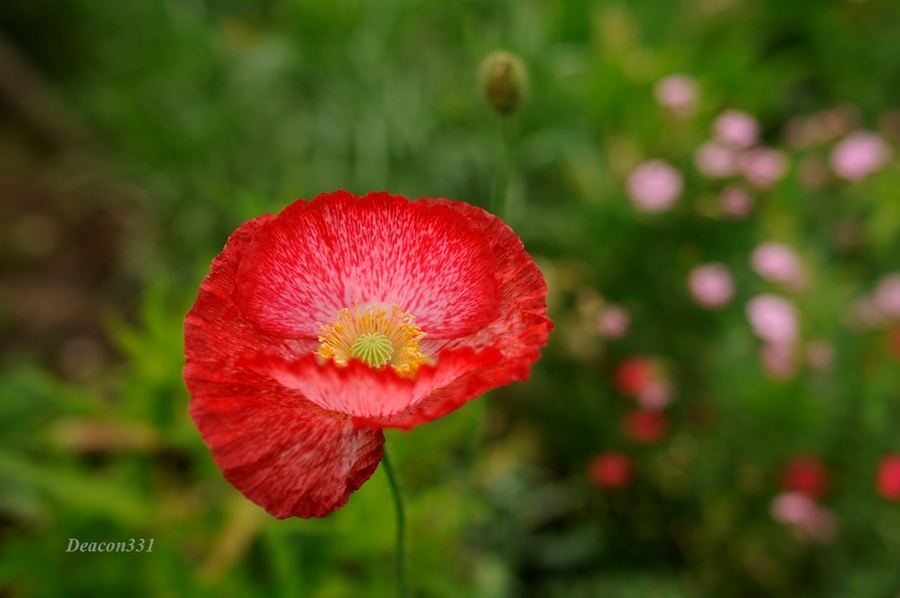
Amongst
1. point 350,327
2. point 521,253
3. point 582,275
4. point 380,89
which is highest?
point 521,253

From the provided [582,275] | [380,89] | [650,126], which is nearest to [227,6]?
[380,89]

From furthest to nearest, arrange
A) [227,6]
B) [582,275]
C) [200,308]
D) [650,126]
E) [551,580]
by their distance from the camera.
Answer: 1. [227,6]
2. [650,126]
3. [582,275]
4. [551,580]
5. [200,308]

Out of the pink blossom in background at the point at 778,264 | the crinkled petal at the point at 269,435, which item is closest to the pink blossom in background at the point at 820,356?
the pink blossom in background at the point at 778,264

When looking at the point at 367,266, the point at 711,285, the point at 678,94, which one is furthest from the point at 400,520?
the point at 678,94

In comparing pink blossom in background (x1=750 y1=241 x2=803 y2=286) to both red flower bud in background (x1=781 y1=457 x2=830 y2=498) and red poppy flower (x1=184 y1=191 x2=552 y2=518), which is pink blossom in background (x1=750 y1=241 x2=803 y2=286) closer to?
red flower bud in background (x1=781 y1=457 x2=830 y2=498)

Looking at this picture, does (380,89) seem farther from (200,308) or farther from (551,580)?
(200,308)
